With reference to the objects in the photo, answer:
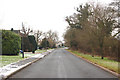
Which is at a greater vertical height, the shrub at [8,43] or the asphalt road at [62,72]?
the shrub at [8,43]

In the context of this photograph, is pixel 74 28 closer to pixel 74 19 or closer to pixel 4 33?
pixel 74 19

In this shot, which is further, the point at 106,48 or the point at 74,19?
the point at 74,19

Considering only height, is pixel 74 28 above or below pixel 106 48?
above

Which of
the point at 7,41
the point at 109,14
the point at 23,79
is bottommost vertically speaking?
the point at 23,79

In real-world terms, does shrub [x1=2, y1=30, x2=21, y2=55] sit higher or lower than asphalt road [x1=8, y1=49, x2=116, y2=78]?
higher

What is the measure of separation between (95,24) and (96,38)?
7.40 feet

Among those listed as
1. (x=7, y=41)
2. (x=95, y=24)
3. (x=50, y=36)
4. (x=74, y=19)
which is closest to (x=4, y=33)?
(x=7, y=41)

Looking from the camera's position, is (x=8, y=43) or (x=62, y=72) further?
(x=8, y=43)

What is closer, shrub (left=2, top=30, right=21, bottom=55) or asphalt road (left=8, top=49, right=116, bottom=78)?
asphalt road (left=8, top=49, right=116, bottom=78)

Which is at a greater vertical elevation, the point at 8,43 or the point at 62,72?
the point at 8,43

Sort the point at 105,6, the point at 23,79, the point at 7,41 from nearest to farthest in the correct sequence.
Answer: the point at 23,79, the point at 105,6, the point at 7,41

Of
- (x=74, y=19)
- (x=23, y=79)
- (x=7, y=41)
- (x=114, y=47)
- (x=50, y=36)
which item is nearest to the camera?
(x=23, y=79)

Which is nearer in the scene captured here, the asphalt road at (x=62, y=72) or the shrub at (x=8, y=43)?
the asphalt road at (x=62, y=72)

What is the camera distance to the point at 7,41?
29391mm
